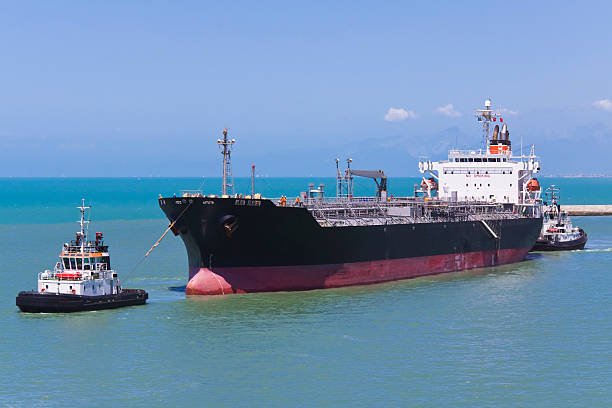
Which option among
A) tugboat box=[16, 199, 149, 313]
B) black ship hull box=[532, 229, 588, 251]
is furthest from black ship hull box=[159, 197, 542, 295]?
black ship hull box=[532, 229, 588, 251]

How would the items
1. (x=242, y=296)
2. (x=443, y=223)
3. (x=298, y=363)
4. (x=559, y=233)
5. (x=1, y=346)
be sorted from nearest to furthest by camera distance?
(x=298, y=363)
(x=1, y=346)
(x=242, y=296)
(x=443, y=223)
(x=559, y=233)

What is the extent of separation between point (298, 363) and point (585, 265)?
3223cm

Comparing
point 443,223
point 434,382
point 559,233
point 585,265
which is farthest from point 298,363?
point 559,233

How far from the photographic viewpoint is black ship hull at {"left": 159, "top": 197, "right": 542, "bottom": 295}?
37.5 metres

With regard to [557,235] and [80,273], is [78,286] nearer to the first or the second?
[80,273]

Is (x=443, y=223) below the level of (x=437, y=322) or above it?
above

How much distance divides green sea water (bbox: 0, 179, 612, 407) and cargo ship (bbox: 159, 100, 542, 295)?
1256 mm

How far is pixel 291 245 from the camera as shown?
126ft

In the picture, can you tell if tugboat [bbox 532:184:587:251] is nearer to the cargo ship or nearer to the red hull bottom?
the cargo ship

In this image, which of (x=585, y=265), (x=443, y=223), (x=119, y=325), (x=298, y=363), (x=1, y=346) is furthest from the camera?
(x=585, y=265)

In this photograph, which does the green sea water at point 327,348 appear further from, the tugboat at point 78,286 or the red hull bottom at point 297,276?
the red hull bottom at point 297,276

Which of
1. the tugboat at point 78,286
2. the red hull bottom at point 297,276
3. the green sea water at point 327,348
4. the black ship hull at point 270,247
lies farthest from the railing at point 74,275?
the red hull bottom at point 297,276

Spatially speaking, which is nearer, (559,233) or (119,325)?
(119,325)

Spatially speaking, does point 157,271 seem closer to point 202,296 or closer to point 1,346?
point 202,296
